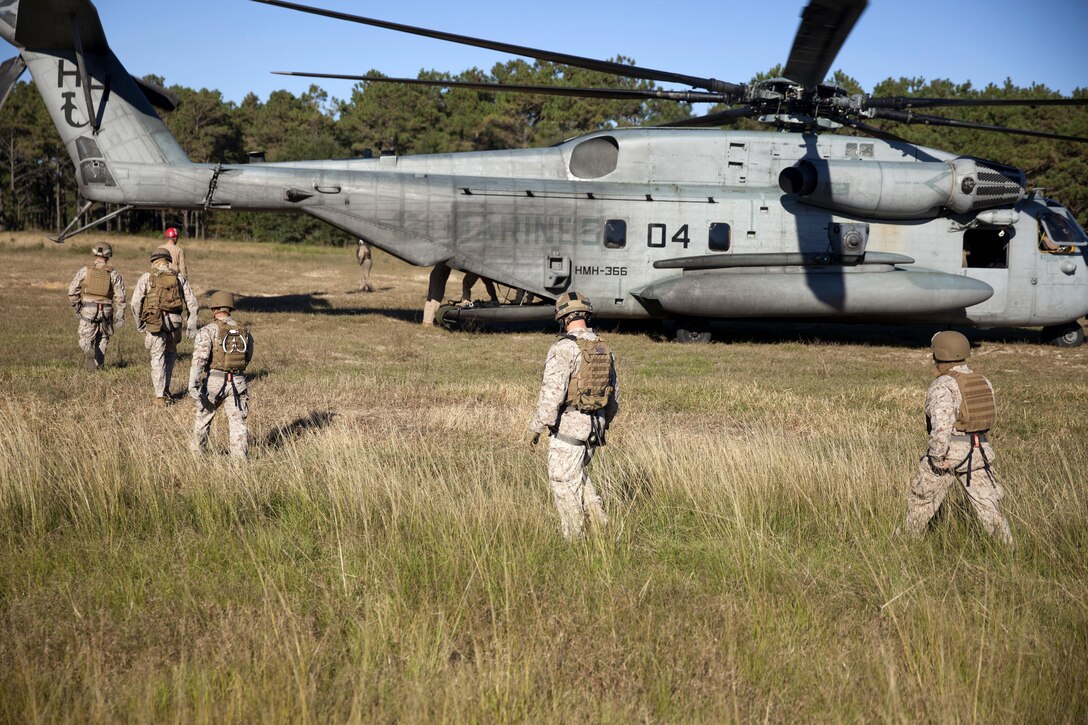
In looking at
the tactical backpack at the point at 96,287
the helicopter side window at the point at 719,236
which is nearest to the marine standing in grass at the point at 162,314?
the tactical backpack at the point at 96,287

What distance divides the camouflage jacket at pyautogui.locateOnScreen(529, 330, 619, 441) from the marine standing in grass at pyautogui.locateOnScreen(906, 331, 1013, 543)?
7.53ft

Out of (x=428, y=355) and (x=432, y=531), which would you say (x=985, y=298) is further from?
(x=432, y=531)

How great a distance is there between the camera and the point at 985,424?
19.2 feet

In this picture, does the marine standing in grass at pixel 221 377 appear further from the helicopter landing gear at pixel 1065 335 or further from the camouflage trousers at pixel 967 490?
the helicopter landing gear at pixel 1065 335

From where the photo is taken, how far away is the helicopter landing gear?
707 inches

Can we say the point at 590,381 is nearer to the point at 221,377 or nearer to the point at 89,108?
the point at 221,377

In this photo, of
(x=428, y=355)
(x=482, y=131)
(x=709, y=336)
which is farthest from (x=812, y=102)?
(x=482, y=131)

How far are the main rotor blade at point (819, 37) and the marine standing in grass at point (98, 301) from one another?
8630 mm

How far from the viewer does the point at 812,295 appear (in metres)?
16.1

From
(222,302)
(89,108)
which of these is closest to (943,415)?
(222,302)

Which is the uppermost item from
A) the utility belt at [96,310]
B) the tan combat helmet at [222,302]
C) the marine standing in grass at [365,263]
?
the marine standing in grass at [365,263]

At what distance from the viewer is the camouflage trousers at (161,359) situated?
10.4m

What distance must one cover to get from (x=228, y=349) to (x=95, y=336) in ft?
17.0

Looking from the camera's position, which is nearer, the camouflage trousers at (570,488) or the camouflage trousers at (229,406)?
the camouflage trousers at (570,488)
